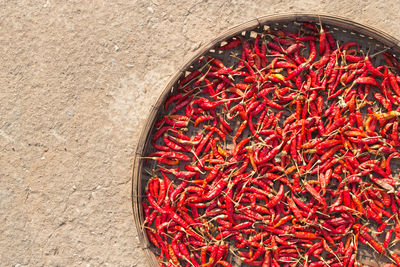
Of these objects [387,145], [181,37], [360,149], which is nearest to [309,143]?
[360,149]

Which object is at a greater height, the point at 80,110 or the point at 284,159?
the point at 80,110

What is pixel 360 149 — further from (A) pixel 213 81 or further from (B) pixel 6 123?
(B) pixel 6 123

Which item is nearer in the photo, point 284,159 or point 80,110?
point 284,159

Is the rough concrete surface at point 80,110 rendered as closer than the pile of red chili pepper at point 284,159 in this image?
No

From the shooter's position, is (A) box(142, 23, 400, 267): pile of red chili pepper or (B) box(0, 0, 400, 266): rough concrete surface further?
(B) box(0, 0, 400, 266): rough concrete surface
